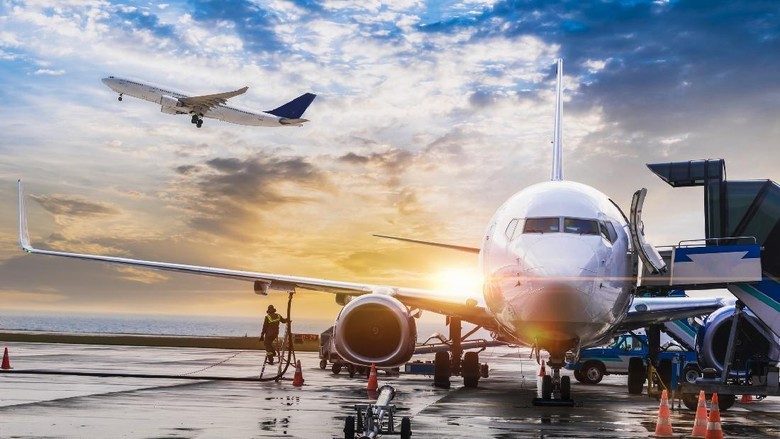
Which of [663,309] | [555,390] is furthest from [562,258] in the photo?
[663,309]

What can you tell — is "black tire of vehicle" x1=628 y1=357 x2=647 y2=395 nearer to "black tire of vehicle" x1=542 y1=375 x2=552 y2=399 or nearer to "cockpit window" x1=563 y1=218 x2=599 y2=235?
"black tire of vehicle" x1=542 y1=375 x2=552 y2=399

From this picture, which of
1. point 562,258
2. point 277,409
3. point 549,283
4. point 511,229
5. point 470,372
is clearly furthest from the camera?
point 470,372

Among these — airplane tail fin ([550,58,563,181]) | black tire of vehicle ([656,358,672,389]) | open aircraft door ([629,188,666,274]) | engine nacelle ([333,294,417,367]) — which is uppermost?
airplane tail fin ([550,58,563,181])

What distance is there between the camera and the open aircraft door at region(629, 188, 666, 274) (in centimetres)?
1398

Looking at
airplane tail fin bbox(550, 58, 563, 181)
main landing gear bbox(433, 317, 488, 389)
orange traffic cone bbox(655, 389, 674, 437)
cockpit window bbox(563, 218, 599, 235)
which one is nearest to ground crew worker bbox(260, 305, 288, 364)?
main landing gear bbox(433, 317, 488, 389)

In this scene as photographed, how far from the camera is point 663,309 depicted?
18672mm

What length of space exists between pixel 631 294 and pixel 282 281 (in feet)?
29.9

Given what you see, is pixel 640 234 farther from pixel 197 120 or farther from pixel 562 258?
pixel 197 120

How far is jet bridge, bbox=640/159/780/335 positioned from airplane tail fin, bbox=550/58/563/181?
287 centimetres

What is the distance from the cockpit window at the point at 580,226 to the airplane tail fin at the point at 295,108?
77.0m

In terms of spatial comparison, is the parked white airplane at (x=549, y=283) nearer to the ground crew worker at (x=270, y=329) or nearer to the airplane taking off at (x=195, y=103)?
the ground crew worker at (x=270, y=329)

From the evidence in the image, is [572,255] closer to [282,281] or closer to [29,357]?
[282,281]

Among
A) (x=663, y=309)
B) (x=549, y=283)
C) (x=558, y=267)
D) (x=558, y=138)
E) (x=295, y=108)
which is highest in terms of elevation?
(x=295, y=108)

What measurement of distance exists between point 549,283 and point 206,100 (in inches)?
2507
